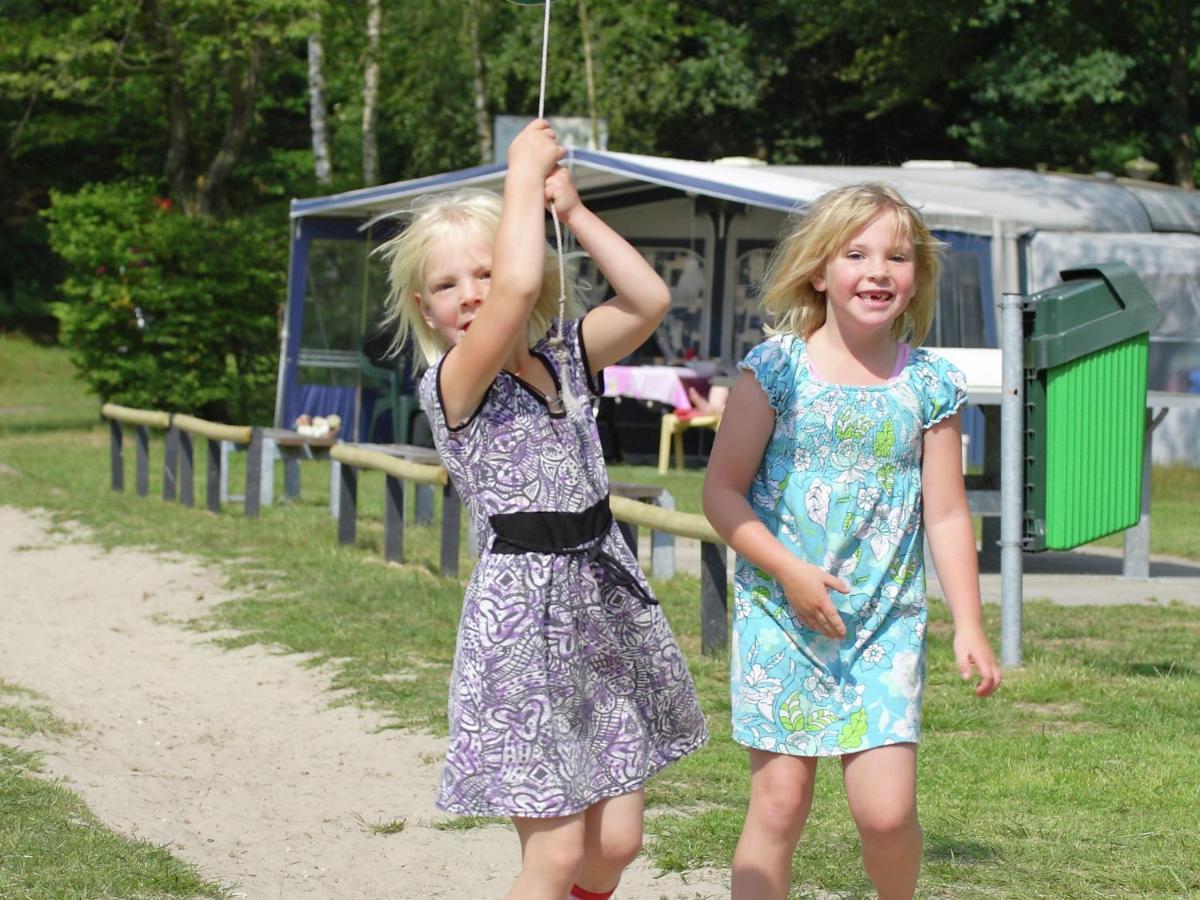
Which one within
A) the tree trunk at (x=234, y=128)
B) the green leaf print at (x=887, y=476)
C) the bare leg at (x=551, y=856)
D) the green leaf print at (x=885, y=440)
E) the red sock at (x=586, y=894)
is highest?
the tree trunk at (x=234, y=128)

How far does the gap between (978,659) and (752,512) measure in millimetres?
478

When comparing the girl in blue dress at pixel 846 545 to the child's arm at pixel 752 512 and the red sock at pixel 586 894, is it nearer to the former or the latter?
the child's arm at pixel 752 512

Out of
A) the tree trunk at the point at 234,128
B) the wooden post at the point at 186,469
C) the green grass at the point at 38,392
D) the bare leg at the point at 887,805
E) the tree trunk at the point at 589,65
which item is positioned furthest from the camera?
the tree trunk at the point at 589,65

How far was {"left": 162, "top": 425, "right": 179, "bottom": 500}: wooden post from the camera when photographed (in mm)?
13758

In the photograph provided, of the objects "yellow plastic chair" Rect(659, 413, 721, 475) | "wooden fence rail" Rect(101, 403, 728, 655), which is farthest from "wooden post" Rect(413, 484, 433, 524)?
"yellow plastic chair" Rect(659, 413, 721, 475)

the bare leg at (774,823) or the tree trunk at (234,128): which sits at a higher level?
the tree trunk at (234,128)

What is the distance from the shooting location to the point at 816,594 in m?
3.24

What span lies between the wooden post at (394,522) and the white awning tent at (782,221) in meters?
4.18

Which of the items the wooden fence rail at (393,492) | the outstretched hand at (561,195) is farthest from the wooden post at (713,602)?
the outstretched hand at (561,195)

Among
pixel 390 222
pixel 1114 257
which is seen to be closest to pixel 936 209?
pixel 1114 257

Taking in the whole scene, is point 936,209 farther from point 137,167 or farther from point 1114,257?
point 137,167

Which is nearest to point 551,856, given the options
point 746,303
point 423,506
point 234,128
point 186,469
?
point 423,506

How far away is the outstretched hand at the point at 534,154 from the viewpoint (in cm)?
309

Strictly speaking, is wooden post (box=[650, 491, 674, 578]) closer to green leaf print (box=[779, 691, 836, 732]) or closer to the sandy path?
the sandy path
